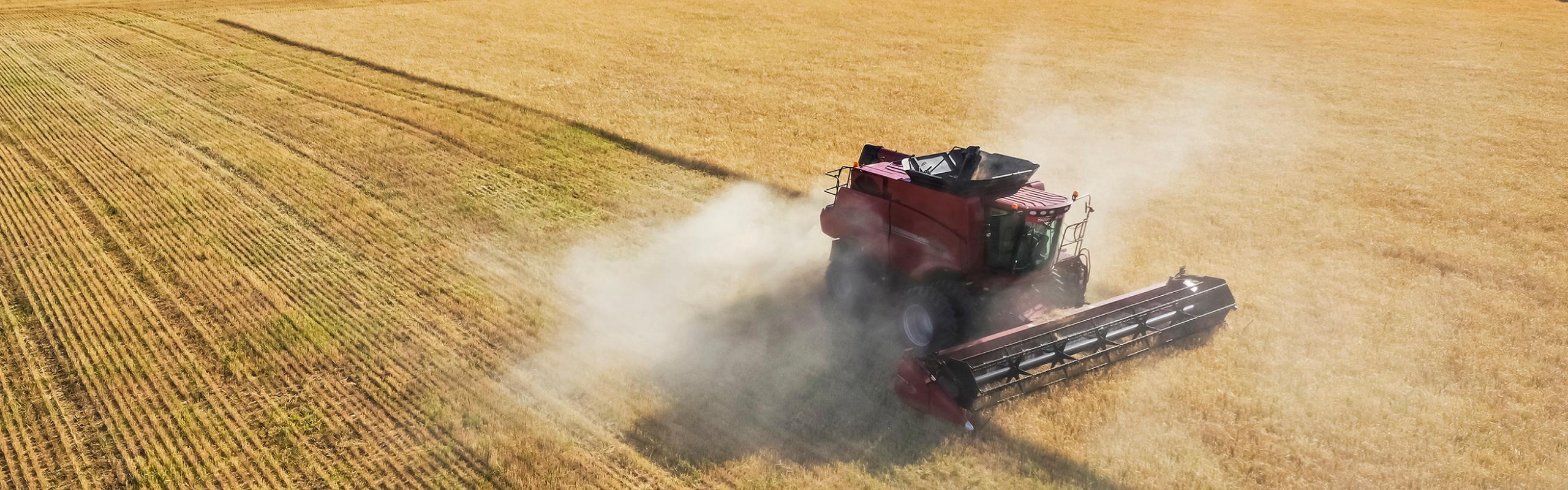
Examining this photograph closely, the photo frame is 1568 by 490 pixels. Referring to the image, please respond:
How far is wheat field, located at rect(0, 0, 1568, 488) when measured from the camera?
7.87 metres

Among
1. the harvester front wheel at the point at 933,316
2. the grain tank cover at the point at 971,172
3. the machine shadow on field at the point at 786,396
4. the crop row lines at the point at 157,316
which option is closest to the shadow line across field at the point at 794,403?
the machine shadow on field at the point at 786,396

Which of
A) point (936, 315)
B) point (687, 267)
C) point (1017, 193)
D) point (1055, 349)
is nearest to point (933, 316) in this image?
point (936, 315)

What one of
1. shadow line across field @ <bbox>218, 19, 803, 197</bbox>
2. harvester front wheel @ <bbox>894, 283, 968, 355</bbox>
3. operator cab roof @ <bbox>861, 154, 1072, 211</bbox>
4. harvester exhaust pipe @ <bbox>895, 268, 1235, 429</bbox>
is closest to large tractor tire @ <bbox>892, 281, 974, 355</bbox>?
harvester front wheel @ <bbox>894, 283, 968, 355</bbox>

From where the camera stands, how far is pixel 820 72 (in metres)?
24.3

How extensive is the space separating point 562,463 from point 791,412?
2031 mm

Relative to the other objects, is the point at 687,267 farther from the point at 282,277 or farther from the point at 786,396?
the point at 282,277

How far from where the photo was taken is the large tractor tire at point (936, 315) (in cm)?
887

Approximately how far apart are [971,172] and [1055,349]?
1.94 metres

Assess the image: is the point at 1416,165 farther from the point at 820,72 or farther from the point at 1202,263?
the point at 820,72

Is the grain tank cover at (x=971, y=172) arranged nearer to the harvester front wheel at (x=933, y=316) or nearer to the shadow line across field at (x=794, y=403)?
the harvester front wheel at (x=933, y=316)

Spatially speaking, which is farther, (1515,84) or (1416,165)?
(1515,84)

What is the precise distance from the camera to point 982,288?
29.5 feet

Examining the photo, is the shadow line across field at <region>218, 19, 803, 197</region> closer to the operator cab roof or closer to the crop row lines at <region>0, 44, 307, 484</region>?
the operator cab roof

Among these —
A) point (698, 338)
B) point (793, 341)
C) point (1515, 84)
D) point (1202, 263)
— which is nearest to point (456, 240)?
point (698, 338)
